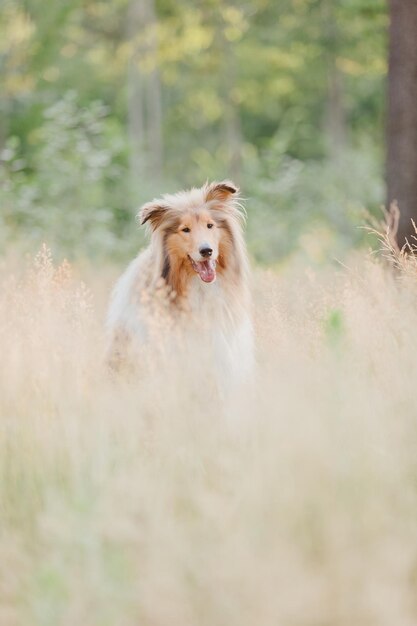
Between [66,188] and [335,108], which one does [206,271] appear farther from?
[335,108]

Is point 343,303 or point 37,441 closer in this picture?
point 37,441

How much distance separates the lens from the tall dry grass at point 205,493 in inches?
117

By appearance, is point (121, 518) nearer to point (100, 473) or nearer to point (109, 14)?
point (100, 473)

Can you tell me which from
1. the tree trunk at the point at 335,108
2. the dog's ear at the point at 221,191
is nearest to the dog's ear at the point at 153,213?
the dog's ear at the point at 221,191

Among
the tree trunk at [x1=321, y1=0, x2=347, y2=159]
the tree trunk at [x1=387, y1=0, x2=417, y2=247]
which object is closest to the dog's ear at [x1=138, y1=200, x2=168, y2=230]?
the tree trunk at [x1=387, y1=0, x2=417, y2=247]

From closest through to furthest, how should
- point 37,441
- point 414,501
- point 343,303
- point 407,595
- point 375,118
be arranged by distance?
point 407,595
point 414,501
point 37,441
point 343,303
point 375,118

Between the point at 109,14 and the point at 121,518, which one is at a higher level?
the point at 109,14

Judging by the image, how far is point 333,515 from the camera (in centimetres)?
317

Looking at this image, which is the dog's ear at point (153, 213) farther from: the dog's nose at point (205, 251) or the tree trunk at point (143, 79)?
the tree trunk at point (143, 79)

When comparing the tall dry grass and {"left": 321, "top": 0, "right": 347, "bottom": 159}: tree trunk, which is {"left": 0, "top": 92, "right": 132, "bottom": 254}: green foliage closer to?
the tall dry grass

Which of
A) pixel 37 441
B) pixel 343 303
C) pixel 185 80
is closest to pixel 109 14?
pixel 185 80

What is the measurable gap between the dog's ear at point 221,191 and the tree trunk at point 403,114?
99.8 inches

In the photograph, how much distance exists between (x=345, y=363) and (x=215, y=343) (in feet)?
3.14

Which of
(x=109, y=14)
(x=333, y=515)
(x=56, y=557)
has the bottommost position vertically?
(x=56, y=557)
